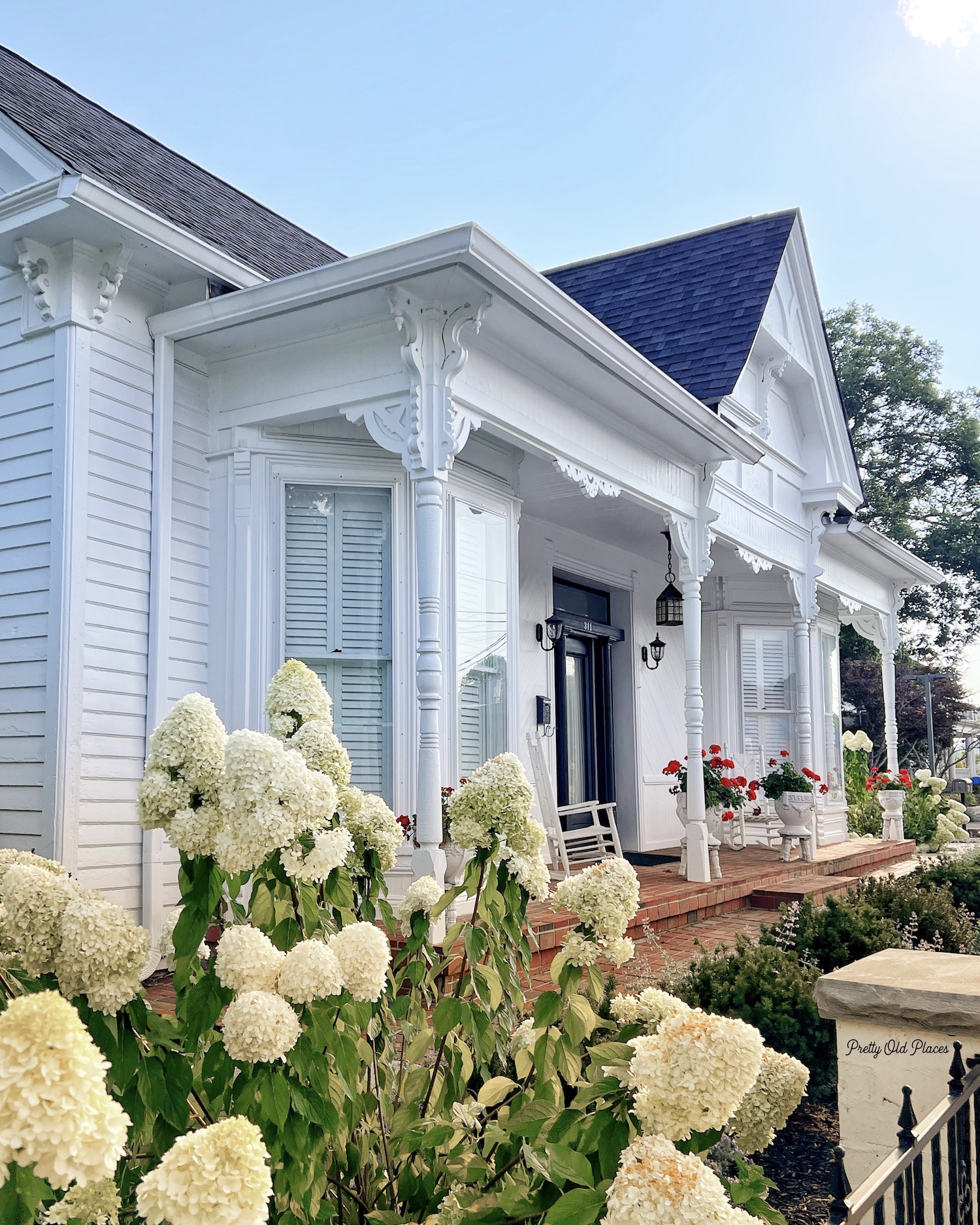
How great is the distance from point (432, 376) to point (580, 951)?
13.1 ft

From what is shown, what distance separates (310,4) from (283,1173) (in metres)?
14.6

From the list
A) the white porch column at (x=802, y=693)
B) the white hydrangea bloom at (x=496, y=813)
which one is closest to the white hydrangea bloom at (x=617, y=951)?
the white hydrangea bloom at (x=496, y=813)

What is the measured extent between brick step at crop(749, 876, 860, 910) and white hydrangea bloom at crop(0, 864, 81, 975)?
289 inches

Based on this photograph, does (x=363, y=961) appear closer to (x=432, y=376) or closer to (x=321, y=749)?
(x=321, y=749)

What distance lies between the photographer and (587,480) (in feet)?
22.9

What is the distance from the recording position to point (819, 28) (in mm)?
16062

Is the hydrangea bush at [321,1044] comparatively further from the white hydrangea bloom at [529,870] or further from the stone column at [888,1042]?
the stone column at [888,1042]

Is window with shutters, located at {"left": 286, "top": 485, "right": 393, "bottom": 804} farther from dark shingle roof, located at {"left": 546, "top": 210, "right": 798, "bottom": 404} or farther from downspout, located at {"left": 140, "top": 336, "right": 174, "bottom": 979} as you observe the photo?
dark shingle roof, located at {"left": 546, "top": 210, "right": 798, "bottom": 404}

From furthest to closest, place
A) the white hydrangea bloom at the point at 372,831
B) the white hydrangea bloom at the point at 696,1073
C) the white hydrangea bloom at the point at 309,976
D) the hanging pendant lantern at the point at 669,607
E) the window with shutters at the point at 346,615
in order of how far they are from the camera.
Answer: the hanging pendant lantern at the point at 669,607
the window with shutters at the point at 346,615
the white hydrangea bloom at the point at 372,831
the white hydrangea bloom at the point at 309,976
the white hydrangea bloom at the point at 696,1073

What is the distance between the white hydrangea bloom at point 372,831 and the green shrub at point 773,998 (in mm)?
1990

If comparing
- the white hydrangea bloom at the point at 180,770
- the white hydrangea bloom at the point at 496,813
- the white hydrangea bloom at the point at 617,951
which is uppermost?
the white hydrangea bloom at the point at 180,770

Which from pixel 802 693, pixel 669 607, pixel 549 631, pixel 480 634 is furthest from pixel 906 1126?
pixel 802 693

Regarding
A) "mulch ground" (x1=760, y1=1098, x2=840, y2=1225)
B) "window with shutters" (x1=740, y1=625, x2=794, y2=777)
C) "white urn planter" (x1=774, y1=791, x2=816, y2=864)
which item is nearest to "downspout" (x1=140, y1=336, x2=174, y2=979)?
"mulch ground" (x1=760, y1=1098, x2=840, y2=1225)

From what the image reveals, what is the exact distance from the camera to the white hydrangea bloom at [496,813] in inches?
84.9
